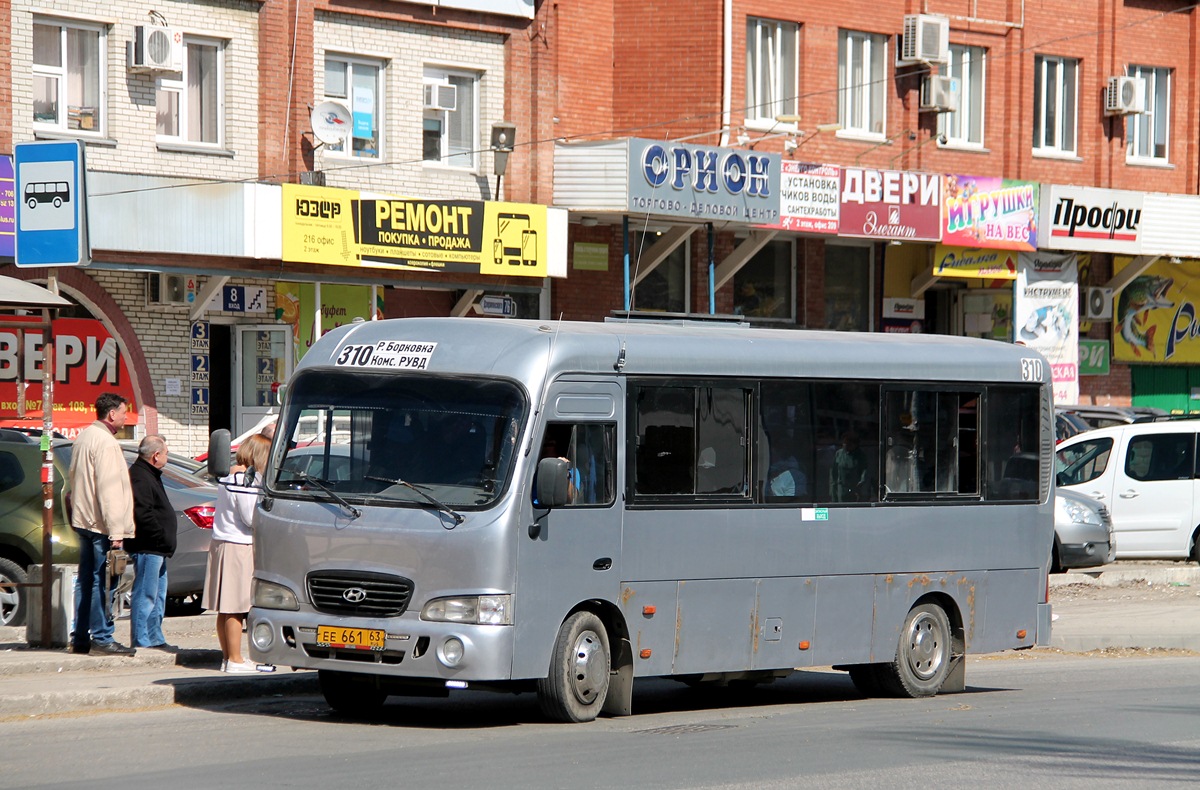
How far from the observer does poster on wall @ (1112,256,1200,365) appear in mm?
37062

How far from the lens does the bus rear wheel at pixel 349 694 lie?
36.3 ft

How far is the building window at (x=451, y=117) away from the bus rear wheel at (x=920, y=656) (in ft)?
51.5

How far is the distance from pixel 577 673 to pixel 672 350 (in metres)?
2.26

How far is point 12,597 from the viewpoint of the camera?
14.5 m

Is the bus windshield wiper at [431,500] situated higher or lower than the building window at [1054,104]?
lower

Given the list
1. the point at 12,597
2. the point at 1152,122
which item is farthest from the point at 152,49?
the point at 1152,122

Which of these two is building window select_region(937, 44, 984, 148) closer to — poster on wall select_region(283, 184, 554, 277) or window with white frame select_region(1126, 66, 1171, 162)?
window with white frame select_region(1126, 66, 1171, 162)

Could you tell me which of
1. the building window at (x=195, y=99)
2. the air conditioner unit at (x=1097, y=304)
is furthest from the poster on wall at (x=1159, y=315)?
the building window at (x=195, y=99)

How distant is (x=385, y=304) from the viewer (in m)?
26.8

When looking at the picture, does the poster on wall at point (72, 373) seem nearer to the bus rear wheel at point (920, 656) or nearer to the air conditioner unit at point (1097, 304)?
the bus rear wheel at point (920, 656)

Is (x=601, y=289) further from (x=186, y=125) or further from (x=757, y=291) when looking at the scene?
(x=186, y=125)

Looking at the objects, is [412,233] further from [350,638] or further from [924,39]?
[350,638]

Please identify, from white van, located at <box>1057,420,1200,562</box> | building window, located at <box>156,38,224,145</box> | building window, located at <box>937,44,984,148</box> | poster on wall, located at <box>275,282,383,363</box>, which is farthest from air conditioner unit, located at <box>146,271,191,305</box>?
building window, located at <box>937,44,984,148</box>

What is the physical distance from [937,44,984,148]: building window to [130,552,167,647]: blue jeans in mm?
23670
